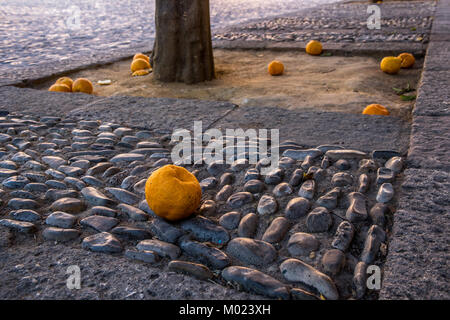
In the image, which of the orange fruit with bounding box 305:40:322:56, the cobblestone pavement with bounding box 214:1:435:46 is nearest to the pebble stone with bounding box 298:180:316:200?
the orange fruit with bounding box 305:40:322:56

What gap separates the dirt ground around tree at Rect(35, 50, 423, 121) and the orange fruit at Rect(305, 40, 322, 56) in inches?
5.2

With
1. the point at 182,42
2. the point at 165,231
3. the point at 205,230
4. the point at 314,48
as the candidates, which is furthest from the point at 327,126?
the point at 314,48

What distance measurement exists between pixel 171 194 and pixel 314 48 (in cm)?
450

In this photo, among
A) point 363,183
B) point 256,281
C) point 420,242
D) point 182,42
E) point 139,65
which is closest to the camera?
point 256,281

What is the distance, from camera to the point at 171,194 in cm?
172

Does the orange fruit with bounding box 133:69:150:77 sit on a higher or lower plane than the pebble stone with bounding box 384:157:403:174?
higher

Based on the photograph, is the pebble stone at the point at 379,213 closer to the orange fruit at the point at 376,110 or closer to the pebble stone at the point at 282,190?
the pebble stone at the point at 282,190

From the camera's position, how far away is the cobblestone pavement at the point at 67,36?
5904mm

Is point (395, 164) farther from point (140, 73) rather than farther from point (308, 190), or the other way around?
point (140, 73)

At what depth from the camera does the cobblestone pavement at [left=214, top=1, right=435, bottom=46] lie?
6.43 m

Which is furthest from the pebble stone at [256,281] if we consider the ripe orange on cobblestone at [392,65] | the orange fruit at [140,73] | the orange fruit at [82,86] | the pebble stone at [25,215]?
the orange fruit at [140,73]

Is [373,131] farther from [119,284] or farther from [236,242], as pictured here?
[119,284]

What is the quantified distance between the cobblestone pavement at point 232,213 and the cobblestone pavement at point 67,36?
9.43 ft

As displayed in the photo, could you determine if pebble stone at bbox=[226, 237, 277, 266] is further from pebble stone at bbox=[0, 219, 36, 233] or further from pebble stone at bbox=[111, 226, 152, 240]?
pebble stone at bbox=[0, 219, 36, 233]
